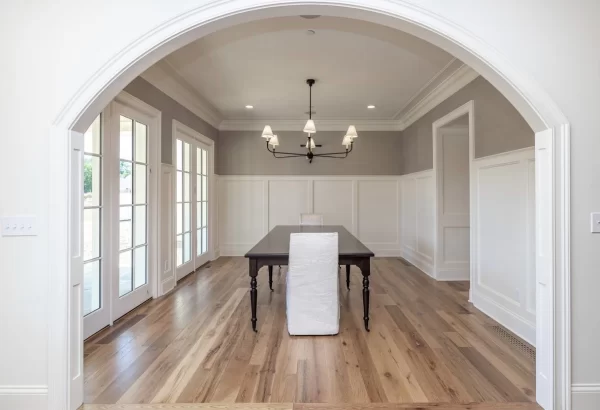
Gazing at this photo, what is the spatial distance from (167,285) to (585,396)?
3.95 metres

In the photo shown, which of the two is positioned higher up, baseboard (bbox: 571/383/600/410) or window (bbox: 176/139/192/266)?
window (bbox: 176/139/192/266)

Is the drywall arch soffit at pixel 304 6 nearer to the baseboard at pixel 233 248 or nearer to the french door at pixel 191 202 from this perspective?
the french door at pixel 191 202

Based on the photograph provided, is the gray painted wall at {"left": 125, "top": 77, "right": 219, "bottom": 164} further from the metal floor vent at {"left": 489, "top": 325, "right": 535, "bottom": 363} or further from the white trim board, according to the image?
the metal floor vent at {"left": 489, "top": 325, "right": 535, "bottom": 363}

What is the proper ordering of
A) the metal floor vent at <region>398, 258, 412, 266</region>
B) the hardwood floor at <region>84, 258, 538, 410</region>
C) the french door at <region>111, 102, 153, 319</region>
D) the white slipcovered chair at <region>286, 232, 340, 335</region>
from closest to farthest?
the hardwood floor at <region>84, 258, 538, 410</region>
the white slipcovered chair at <region>286, 232, 340, 335</region>
the french door at <region>111, 102, 153, 319</region>
the metal floor vent at <region>398, 258, 412, 266</region>

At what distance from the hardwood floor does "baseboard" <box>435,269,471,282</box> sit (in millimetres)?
966

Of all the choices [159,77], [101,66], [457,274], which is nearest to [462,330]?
[457,274]

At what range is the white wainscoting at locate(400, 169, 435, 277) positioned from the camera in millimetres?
4992

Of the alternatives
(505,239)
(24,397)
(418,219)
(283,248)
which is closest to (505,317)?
(505,239)

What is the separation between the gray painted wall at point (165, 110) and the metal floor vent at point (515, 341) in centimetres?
395

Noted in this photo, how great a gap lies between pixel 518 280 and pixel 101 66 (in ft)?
11.4

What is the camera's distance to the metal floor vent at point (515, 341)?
2.54m

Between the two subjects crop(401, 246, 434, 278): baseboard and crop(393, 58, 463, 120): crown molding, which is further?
crop(401, 246, 434, 278): baseboard

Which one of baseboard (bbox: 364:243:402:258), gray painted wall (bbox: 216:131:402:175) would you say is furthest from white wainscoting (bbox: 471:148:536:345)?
gray painted wall (bbox: 216:131:402:175)

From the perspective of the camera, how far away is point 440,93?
176 inches
